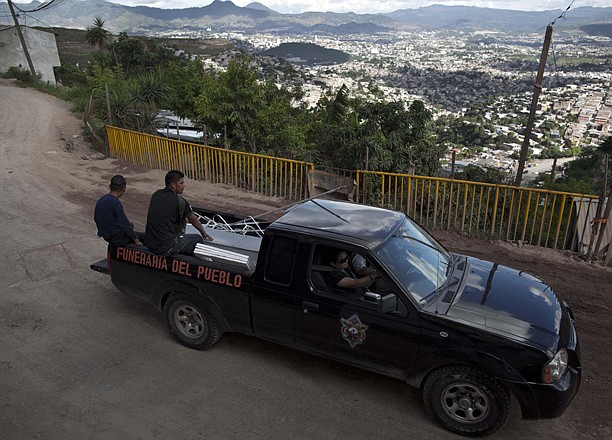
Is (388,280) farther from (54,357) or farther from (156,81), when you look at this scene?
(156,81)

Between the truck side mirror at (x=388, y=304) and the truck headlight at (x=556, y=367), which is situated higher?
the truck side mirror at (x=388, y=304)

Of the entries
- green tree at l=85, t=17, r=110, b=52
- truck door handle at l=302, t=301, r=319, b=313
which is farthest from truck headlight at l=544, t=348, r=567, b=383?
green tree at l=85, t=17, r=110, b=52

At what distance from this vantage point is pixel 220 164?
12.8 m

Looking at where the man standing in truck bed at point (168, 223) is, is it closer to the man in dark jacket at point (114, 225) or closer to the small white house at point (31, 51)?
the man in dark jacket at point (114, 225)

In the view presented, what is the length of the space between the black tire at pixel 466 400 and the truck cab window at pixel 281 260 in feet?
5.34

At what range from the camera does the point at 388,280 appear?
425 cm

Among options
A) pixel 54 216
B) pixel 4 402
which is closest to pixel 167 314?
pixel 4 402

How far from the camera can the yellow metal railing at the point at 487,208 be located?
27.9 feet

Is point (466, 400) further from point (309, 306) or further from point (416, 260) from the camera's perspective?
point (309, 306)

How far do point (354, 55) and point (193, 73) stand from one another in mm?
146533

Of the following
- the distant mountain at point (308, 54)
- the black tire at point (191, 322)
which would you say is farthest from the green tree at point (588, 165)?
the distant mountain at point (308, 54)

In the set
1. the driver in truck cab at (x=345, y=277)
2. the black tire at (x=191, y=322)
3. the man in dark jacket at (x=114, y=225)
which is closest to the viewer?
the driver in truck cab at (x=345, y=277)

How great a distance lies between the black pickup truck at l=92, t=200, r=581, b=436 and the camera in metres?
3.87

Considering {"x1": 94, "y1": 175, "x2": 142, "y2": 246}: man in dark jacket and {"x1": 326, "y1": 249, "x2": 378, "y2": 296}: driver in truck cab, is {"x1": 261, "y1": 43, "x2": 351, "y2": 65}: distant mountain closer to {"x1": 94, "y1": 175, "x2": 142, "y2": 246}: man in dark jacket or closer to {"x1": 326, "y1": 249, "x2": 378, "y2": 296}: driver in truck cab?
{"x1": 94, "y1": 175, "x2": 142, "y2": 246}: man in dark jacket
